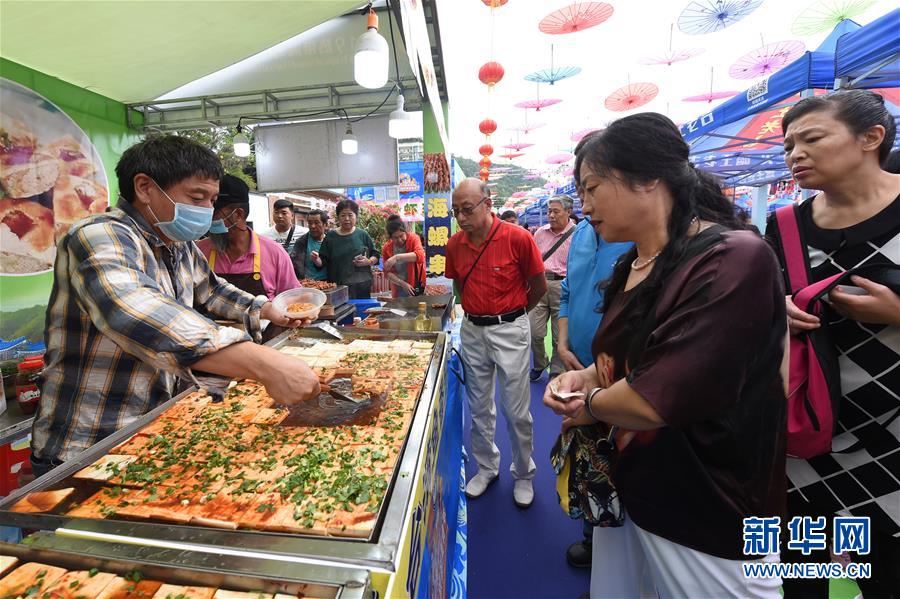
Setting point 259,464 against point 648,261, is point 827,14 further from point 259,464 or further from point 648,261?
point 259,464

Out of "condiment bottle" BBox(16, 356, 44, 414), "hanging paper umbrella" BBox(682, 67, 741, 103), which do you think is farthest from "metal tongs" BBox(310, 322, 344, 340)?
"hanging paper umbrella" BBox(682, 67, 741, 103)

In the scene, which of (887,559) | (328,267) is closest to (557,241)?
(328,267)

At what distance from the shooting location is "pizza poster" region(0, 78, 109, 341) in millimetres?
4395

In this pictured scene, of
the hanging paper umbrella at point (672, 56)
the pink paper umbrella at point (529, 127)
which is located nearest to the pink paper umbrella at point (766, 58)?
the hanging paper umbrella at point (672, 56)

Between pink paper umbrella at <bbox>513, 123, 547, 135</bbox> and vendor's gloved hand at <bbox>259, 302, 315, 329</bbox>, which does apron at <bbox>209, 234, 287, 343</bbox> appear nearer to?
vendor's gloved hand at <bbox>259, 302, 315, 329</bbox>

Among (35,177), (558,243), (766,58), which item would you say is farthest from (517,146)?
(35,177)

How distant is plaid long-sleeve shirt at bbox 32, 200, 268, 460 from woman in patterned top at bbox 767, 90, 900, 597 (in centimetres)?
211

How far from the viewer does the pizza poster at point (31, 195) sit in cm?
439

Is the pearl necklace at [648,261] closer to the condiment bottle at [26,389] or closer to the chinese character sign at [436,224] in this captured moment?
the condiment bottle at [26,389]

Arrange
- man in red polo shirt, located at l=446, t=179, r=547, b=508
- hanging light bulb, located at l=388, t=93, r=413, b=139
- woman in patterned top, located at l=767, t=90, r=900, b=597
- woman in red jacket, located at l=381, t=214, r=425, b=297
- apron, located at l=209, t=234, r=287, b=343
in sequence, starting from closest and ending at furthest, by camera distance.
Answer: woman in patterned top, located at l=767, t=90, r=900, b=597
man in red polo shirt, located at l=446, t=179, r=547, b=508
apron, located at l=209, t=234, r=287, b=343
hanging light bulb, located at l=388, t=93, r=413, b=139
woman in red jacket, located at l=381, t=214, r=425, b=297

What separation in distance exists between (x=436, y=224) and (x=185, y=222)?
607 cm

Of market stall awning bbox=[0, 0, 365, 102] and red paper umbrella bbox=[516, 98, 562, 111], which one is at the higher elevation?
red paper umbrella bbox=[516, 98, 562, 111]

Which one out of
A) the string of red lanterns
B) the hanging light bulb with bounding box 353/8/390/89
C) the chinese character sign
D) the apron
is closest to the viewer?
the hanging light bulb with bounding box 353/8/390/89

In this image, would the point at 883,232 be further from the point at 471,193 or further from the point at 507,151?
the point at 507,151
